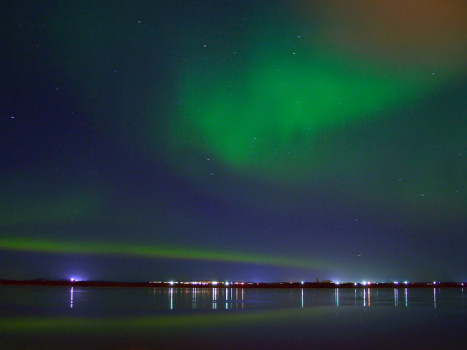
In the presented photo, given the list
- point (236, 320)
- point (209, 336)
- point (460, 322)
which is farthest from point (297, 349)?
point (460, 322)

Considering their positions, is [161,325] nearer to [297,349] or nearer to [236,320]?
[236,320]

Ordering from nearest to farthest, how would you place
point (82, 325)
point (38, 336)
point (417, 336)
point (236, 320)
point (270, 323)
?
point (38, 336), point (417, 336), point (82, 325), point (270, 323), point (236, 320)

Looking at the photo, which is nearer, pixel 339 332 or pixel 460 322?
pixel 339 332

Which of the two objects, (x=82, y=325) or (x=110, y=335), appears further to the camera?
(x=82, y=325)

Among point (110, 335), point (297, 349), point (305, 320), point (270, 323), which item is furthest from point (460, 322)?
point (110, 335)

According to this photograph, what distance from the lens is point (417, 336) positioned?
1472 centimetres

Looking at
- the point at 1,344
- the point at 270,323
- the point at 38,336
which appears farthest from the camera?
the point at 270,323

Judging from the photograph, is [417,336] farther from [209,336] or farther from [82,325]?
[82,325]

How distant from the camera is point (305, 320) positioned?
19.3m

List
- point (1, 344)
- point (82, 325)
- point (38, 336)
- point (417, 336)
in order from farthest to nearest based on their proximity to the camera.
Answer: point (82, 325) → point (417, 336) → point (38, 336) → point (1, 344)

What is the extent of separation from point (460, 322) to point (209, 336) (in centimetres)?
1066

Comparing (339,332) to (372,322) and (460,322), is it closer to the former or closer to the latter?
(372,322)

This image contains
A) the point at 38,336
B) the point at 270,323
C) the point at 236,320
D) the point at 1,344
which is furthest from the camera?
the point at 236,320

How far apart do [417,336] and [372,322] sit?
4120 mm
